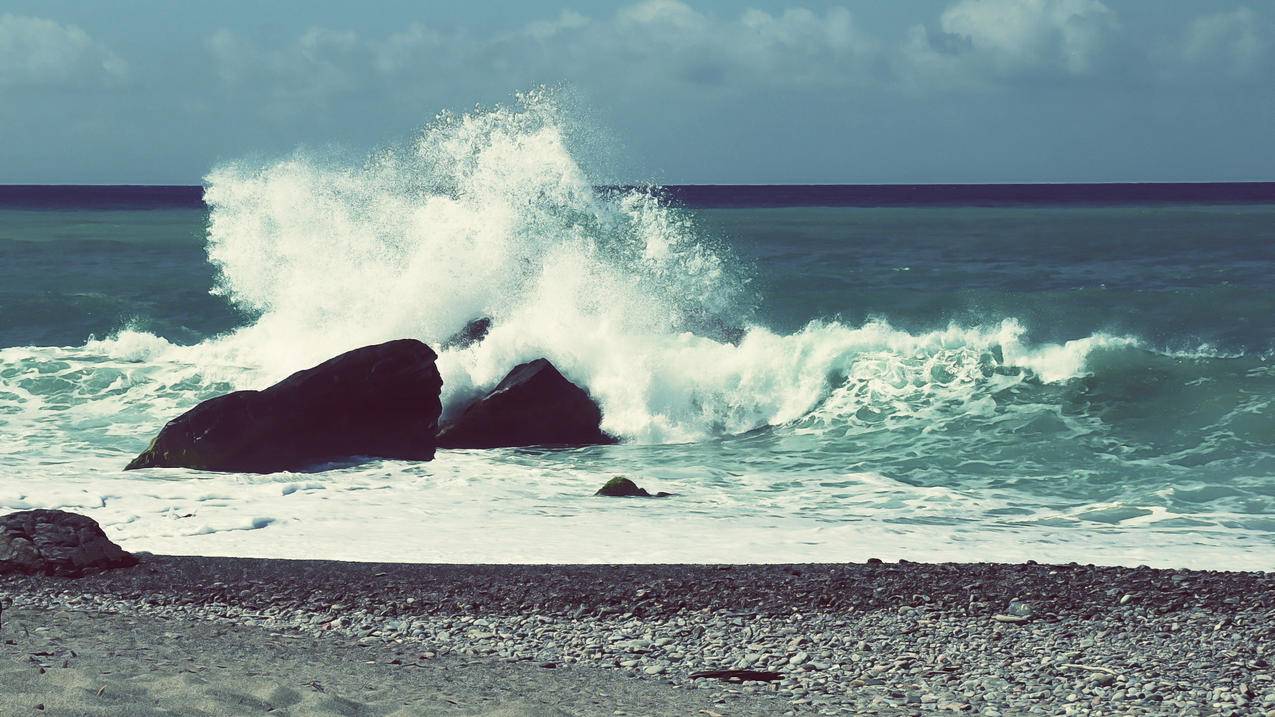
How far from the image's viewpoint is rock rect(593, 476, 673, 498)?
1009 cm

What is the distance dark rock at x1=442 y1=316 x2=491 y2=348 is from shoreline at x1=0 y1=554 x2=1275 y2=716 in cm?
768

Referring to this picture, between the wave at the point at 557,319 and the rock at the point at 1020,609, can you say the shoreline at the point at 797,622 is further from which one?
the wave at the point at 557,319

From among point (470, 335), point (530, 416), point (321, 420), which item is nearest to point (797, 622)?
point (321, 420)

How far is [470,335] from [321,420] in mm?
3807

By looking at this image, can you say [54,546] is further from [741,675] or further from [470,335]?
[470,335]

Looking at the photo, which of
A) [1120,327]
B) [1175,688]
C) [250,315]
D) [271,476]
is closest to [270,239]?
[250,315]

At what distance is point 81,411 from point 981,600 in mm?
11178

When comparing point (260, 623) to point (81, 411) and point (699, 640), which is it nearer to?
point (699, 640)

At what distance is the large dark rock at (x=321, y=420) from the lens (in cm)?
1103

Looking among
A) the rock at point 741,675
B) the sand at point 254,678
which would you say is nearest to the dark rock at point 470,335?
the sand at point 254,678

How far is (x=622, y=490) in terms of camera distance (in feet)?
33.1

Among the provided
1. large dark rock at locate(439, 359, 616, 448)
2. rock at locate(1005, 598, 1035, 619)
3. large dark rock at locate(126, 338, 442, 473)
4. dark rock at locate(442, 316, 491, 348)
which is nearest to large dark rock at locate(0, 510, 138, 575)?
large dark rock at locate(126, 338, 442, 473)

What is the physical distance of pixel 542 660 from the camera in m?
5.79

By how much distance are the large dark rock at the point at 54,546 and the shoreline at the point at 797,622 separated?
0.41ft
